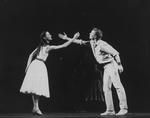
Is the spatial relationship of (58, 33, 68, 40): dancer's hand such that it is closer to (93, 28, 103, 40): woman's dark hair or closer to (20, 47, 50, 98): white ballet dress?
(20, 47, 50, 98): white ballet dress

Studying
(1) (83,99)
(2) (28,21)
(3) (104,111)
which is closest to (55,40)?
(2) (28,21)

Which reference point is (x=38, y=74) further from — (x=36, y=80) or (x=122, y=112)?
(x=122, y=112)

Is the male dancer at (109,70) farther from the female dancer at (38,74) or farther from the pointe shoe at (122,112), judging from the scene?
the female dancer at (38,74)

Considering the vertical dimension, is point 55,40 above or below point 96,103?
above

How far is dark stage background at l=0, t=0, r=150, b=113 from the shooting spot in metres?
4.55

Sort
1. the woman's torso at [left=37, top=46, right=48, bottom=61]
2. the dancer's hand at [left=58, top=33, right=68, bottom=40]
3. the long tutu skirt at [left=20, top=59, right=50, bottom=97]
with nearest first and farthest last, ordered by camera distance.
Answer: the long tutu skirt at [left=20, top=59, right=50, bottom=97] → the woman's torso at [left=37, top=46, right=48, bottom=61] → the dancer's hand at [left=58, top=33, right=68, bottom=40]

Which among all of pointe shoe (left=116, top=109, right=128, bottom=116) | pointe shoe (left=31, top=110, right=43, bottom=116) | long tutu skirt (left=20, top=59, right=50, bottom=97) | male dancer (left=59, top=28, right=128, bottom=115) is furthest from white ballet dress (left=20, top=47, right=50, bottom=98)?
pointe shoe (left=116, top=109, right=128, bottom=116)

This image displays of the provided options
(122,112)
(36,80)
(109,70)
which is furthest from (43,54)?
(122,112)

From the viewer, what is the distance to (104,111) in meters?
4.48

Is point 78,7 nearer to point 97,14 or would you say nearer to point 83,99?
point 97,14

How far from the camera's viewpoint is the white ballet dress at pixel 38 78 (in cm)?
420

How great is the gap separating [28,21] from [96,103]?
2144mm

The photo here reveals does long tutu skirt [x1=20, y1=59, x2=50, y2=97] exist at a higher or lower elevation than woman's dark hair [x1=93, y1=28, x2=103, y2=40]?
lower

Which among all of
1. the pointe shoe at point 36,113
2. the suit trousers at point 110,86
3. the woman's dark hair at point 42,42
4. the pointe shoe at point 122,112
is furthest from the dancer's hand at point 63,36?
the pointe shoe at point 122,112
